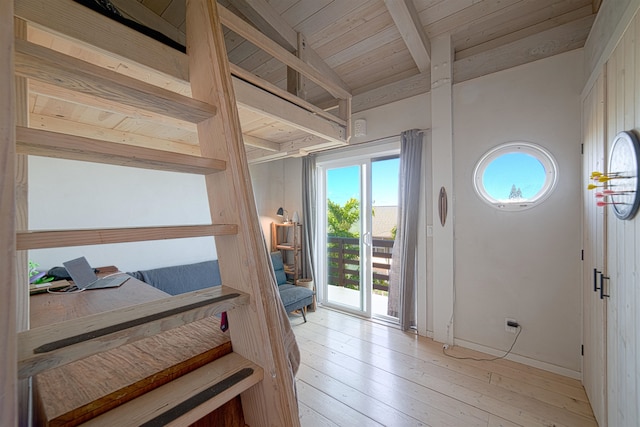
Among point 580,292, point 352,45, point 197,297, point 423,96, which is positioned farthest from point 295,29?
point 580,292

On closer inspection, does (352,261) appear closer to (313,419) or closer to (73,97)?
(313,419)

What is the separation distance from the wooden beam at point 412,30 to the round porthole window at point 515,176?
47.2 inches

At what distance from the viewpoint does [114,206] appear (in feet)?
8.87

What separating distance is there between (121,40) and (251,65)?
201 cm

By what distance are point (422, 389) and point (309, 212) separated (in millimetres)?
2531

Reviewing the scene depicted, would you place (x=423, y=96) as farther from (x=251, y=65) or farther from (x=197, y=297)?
(x=197, y=297)

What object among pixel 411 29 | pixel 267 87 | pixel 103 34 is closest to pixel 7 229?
pixel 103 34

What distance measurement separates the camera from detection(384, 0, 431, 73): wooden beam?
2115 mm

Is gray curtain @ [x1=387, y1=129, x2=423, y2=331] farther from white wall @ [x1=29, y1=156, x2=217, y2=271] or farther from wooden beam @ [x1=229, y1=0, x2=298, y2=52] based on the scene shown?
white wall @ [x1=29, y1=156, x2=217, y2=271]

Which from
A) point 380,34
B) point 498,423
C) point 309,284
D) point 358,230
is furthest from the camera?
point 309,284

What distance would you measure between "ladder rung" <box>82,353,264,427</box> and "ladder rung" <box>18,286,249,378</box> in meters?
0.16

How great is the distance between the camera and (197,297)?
0.74m

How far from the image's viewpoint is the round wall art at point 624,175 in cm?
111

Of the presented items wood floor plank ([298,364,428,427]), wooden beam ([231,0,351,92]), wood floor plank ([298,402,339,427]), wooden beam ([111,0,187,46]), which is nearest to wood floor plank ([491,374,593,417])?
wood floor plank ([298,364,428,427])
